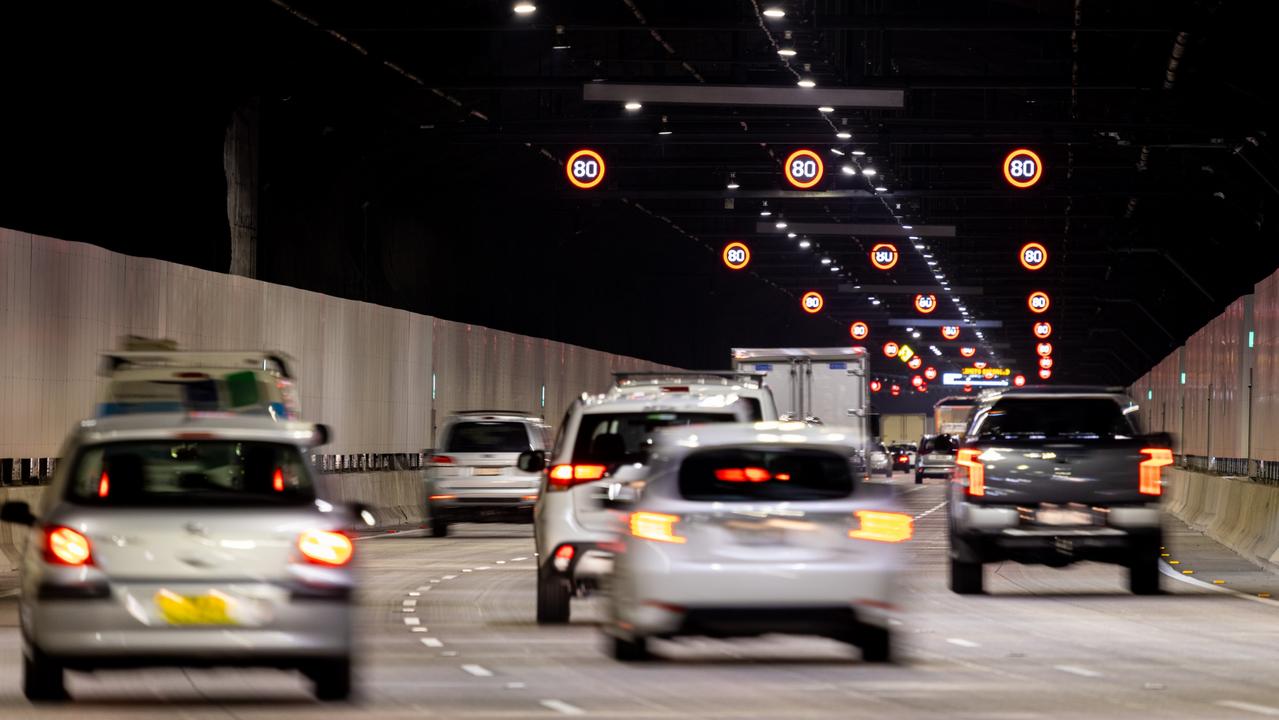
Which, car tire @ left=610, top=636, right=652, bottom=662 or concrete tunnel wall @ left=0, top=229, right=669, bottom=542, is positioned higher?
concrete tunnel wall @ left=0, top=229, right=669, bottom=542

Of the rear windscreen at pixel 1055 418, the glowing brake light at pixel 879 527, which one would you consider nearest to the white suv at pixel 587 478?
the glowing brake light at pixel 879 527

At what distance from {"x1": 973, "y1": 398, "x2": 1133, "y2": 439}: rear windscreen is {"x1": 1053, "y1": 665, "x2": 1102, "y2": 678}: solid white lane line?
737 centimetres

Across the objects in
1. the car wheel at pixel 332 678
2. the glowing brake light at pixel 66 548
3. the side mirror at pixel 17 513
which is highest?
the side mirror at pixel 17 513

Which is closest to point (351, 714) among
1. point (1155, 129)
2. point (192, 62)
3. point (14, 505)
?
point (14, 505)

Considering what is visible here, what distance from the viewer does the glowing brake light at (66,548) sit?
13.1 metres

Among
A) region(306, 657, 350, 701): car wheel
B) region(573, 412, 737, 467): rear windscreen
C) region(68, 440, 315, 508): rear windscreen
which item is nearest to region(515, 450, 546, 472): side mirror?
region(573, 412, 737, 467): rear windscreen

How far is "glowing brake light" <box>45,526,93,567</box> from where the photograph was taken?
13.1m

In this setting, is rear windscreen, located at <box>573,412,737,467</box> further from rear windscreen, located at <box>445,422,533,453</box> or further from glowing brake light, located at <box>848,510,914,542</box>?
rear windscreen, located at <box>445,422,533,453</box>

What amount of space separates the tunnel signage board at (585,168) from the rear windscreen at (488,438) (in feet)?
12.8

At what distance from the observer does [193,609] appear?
13078 millimetres

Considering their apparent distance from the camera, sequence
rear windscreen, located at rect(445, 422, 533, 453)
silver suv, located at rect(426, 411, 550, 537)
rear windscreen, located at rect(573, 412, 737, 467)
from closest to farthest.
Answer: rear windscreen, located at rect(573, 412, 737, 467) → silver suv, located at rect(426, 411, 550, 537) → rear windscreen, located at rect(445, 422, 533, 453)

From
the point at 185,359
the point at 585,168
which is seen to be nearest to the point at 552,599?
the point at 185,359

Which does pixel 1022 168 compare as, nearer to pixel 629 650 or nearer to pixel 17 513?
pixel 629 650

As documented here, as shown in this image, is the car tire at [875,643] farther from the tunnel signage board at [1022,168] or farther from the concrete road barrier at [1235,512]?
the tunnel signage board at [1022,168]
